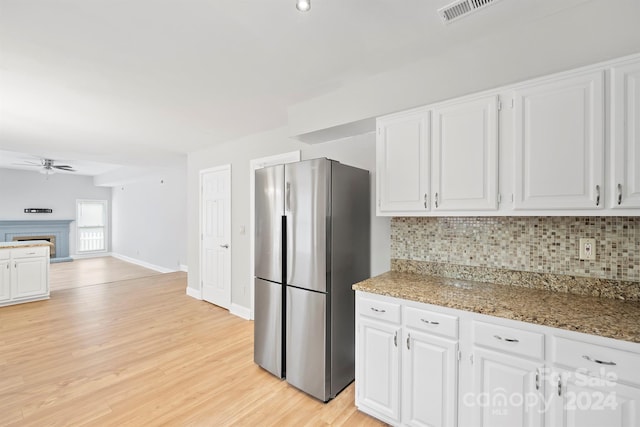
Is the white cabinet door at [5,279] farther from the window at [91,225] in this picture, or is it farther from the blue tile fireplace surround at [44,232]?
the window at [91,225]

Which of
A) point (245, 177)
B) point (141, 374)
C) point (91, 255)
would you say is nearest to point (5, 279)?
point (141, 374)

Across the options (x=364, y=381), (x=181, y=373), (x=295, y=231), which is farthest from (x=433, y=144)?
(x=181, y=373)

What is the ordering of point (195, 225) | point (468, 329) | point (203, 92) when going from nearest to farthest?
point (468, 329) → point (203, 92) → point (195, 225)

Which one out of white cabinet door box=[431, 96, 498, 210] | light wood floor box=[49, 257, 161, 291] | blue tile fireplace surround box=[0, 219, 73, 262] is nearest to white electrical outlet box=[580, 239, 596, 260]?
white cabinet door box=[431, 96, 498, 210]

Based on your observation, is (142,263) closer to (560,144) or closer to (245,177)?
(245,177)

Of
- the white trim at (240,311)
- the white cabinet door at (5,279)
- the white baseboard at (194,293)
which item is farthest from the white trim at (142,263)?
the white trim at (240,311)

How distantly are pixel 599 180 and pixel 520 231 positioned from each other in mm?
566

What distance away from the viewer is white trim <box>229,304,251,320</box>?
3.95 m

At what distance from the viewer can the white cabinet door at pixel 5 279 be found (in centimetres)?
432

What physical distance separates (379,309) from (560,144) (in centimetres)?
143

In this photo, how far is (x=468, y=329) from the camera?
158cm

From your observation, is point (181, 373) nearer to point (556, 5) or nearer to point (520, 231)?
point (520, 231)

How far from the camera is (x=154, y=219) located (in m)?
7.73

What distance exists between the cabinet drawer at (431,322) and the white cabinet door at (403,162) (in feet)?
2.36
